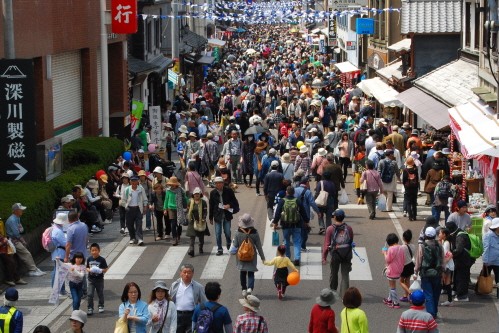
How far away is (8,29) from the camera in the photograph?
21141mm

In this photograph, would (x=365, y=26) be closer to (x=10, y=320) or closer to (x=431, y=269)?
(x=431, y=269)

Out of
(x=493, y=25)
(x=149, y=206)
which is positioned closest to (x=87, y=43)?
(x=149, y=206)

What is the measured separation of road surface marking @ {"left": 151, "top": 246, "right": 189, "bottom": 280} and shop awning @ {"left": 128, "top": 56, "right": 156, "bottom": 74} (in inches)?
825

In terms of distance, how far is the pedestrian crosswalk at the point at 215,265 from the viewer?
18.9 metres

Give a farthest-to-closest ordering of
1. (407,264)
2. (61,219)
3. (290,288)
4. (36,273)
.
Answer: (36,273)
(61,219)
(290,288)
(407,264)

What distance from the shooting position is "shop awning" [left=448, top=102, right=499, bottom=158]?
20.1m

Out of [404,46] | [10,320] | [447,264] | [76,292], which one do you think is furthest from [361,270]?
[404,46]

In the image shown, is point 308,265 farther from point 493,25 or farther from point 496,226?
point 493,25

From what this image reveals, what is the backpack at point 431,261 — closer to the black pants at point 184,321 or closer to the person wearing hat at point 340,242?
the person wearing hat at point 340,242

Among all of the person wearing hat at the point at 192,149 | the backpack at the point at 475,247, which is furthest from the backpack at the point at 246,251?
the person wearing hat at the point at 192,149

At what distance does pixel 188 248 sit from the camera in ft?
70.4

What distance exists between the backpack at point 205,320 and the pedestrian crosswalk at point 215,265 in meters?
6.28

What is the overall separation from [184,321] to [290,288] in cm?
461

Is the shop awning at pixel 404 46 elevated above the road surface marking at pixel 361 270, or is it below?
above
